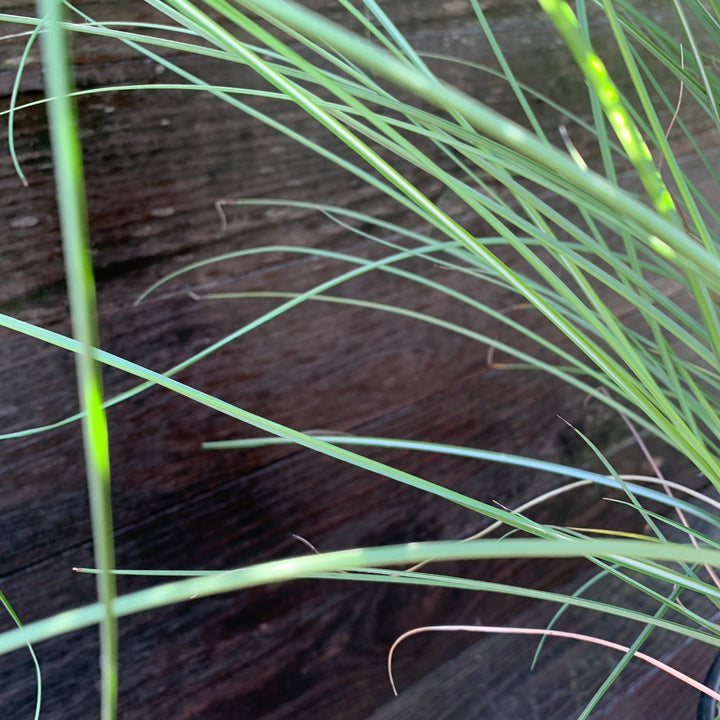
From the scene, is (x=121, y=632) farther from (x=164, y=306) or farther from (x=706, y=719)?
(x=706, y=719)

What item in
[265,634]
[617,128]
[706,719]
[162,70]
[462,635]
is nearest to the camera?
[617,128]

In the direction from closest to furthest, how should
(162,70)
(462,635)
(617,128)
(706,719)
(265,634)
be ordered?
(617,128), (706,719), (162,70), (265,634), (462,635)

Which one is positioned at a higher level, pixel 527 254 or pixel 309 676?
pixel 527 254

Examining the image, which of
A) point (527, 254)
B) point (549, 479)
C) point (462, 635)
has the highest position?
point (527, 254)

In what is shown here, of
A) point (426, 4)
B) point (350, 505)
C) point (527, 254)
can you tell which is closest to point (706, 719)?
point (527, 254)

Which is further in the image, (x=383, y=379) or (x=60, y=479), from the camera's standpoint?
(x=383, y=379)

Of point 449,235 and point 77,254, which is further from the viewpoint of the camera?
point 449,235

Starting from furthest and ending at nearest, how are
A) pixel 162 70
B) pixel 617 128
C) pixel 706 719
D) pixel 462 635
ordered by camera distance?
pixel 462 635 → pixel 162 70 → pixel 706 719 → pixel 617 128

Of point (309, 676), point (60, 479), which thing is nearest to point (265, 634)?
point (309, 676)

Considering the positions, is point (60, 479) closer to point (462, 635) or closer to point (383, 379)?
point (383, 379)
